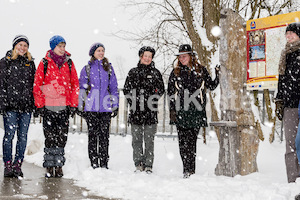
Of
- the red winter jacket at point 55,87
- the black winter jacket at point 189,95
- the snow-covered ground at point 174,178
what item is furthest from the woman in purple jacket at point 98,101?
the black winter jacket at point 189,95

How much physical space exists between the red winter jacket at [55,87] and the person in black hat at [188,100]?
1.50m

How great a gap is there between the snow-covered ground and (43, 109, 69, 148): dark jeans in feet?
1.70

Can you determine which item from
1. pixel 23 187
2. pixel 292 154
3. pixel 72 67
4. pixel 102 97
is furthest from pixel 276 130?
pixel 23 187

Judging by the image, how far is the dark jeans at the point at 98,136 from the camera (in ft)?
16.5

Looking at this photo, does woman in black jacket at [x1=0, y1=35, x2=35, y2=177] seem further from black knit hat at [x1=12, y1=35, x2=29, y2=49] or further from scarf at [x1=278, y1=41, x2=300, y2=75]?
scarf at [x1=278, y1=41, x2=300, y2=75]

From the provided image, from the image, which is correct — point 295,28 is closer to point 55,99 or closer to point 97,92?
point 97,92

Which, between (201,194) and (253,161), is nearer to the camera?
(201,194)

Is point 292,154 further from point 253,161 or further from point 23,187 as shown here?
point 23,187

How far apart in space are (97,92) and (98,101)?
0.52 feet

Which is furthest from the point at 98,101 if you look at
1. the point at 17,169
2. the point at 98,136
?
the point at 17,169

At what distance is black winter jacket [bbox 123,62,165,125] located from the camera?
5.10m

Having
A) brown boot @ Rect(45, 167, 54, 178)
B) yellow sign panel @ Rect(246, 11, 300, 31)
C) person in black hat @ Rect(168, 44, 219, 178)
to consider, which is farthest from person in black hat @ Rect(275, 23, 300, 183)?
brown boot @ Rect(45, 167, 54, 178)

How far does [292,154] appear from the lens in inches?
150

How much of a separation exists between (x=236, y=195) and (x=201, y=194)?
36 cm
